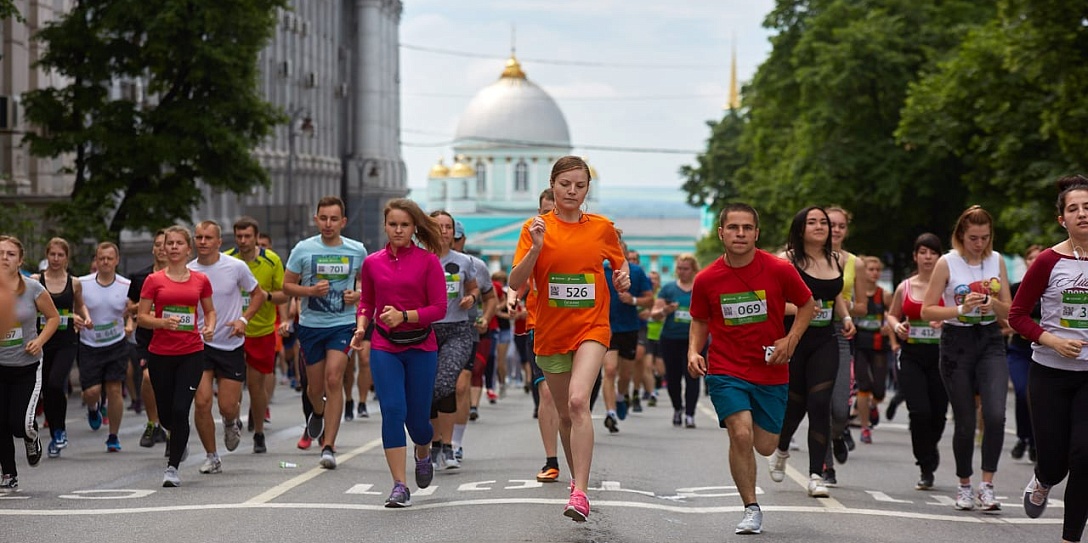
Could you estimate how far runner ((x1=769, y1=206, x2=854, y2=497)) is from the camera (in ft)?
37.8

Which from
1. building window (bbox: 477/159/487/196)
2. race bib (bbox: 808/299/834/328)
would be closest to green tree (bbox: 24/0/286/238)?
race bib (bbox: 808/299/834/328)

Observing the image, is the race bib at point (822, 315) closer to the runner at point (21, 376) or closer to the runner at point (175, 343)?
the runner at point (175, 343)

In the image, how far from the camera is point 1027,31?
3275 centimetres

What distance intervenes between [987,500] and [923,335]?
1.52 meters

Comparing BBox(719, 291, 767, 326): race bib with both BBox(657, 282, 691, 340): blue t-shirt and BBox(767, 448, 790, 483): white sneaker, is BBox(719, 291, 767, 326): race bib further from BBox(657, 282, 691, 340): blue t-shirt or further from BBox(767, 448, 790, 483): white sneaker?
BBox(657, 282, 691, 340): blue t-shirt

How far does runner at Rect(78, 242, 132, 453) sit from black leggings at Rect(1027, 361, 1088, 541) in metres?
9.25

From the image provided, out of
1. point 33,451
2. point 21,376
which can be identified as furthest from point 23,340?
point 33,451

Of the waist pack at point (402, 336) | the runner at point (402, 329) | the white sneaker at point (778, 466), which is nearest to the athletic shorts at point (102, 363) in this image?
the runner at point (402, 329)

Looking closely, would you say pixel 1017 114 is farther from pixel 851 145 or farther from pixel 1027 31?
pixel 851 145

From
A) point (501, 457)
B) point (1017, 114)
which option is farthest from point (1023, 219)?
point (501, 457)

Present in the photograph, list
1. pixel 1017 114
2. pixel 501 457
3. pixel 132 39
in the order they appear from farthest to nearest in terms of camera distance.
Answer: pixel 1017 114, pixel 132 39, pixel 501 457

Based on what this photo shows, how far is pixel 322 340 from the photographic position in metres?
13.4

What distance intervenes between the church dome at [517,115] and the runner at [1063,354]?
161m

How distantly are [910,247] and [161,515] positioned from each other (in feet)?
→ 130
